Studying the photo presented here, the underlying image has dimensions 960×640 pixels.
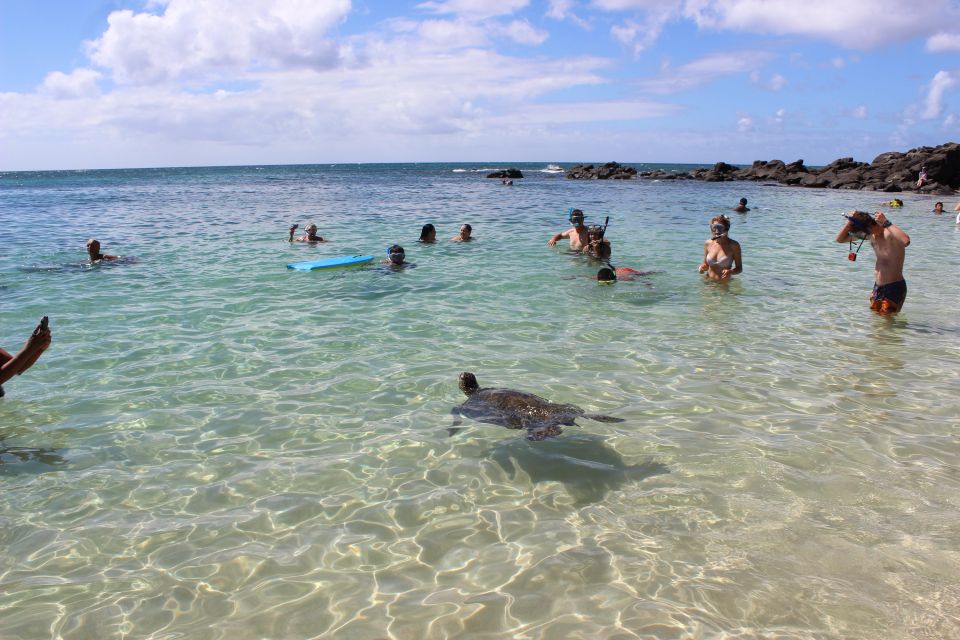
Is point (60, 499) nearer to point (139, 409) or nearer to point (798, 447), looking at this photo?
point (139, 409)

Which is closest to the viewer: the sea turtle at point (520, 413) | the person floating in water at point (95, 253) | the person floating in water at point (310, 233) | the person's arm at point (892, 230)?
the sea turtle at point (520, 413)

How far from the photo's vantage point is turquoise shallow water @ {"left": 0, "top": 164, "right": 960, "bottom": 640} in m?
3.30

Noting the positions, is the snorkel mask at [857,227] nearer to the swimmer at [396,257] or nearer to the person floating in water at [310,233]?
the swimmer at [396,257]

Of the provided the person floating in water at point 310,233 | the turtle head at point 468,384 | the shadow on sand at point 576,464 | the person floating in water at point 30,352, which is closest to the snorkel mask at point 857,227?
the shadow on sand at point 576,464

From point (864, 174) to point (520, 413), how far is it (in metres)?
52.0

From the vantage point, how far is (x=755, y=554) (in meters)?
3.65

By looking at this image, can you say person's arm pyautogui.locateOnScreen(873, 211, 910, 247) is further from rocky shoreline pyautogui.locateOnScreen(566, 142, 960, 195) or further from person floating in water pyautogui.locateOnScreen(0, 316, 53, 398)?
rocky shoreline pyautogui.locateOnScreen(566, 142, 960, 195)

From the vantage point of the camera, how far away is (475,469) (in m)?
4.71

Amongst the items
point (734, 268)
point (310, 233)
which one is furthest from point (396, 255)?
point (734, 268)

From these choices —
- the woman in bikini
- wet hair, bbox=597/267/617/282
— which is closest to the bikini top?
the woman in bikini

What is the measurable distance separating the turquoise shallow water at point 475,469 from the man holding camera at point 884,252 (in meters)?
0.45

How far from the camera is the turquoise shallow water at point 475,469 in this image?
3.30 metres

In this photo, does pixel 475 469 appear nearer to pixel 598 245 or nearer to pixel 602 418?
pixel 602 418

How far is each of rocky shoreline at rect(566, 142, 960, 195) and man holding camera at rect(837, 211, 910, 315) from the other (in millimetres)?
38441
